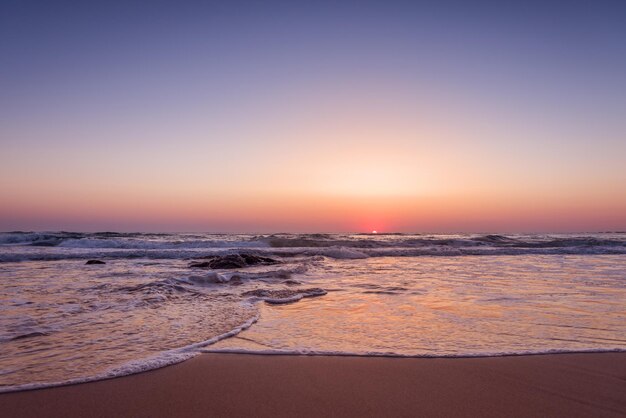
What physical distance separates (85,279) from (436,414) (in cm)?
1000

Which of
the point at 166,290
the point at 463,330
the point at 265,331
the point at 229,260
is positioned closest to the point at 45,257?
the point at 229,260

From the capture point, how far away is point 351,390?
3.36m

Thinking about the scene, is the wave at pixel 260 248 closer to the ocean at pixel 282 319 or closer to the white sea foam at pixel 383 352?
the ocean at pixel 282 319

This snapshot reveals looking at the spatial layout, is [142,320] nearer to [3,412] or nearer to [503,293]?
[3,412]

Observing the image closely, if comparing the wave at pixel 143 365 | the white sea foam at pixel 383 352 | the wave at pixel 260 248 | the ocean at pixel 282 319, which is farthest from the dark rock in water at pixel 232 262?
the white sea foam at pixel 383 352

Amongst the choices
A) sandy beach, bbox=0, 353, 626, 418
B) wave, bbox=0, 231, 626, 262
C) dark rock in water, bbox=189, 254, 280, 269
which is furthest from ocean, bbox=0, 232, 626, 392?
wave, bbox=0, 231, 626, 262

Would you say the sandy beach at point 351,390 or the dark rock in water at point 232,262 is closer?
the sandy beach at point 351,390

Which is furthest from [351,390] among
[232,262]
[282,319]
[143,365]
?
[232,262]

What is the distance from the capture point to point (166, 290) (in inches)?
333

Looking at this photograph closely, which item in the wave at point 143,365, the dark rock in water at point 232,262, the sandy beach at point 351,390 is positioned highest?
the dark rock in water at point 232,262

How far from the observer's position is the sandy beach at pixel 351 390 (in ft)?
9.88

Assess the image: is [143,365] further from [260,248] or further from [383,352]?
[260,248]

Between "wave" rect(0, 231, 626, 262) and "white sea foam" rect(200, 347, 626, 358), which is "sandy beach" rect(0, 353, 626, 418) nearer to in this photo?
"white sea foam" rect(200, 347, 626, 358)

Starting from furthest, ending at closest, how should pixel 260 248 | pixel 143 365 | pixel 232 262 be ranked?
pixel 260 248 < pixel 232 262 < pixel 143 365
